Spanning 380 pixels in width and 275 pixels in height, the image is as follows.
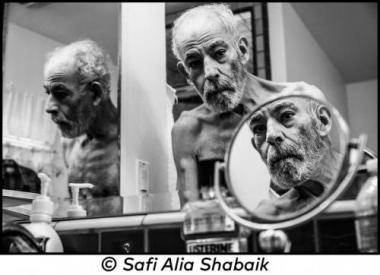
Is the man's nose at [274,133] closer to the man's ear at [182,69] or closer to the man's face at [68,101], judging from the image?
the man's ear at [182,69]

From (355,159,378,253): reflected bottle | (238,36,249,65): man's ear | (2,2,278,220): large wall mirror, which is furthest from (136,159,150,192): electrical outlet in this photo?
(355,159,378,253): reflected bottle

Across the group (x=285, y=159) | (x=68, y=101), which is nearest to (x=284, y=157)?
(x=285, y=159)

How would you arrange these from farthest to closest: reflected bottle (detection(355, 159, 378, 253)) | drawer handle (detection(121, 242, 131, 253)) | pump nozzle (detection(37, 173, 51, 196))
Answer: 1. pump nozzle (detection(37, 173, 51, 196))
2. drawer handle (detection(121, 242, 131, 253))
3. reflected bottle (detection(355, 159, 378, 253))

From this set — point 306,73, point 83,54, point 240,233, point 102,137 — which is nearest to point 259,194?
point 240,233

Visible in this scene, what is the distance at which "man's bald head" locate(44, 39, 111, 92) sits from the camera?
0.85 meters

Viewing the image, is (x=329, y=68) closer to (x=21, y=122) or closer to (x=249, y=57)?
(x=249, y=57)

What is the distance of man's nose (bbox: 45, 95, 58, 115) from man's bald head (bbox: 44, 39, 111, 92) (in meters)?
0.04

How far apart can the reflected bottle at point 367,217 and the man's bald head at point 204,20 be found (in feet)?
1.00

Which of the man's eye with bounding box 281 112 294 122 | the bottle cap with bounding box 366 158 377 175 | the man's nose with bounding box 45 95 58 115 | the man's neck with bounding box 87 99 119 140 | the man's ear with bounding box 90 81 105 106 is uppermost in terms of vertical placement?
the man's ear with bounding box 90 81 105 106

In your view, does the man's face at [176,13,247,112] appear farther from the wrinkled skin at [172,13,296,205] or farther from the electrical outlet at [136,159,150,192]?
the electrical outlet at [136,159,150,192]

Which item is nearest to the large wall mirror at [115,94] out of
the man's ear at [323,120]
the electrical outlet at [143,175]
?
the electrical outlet at [143,175]

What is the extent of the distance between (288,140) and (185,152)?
0.51 ft

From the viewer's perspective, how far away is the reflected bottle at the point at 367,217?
59 centimetres

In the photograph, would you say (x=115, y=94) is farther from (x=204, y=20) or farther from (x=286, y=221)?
(x=286, y=221)
